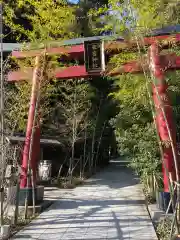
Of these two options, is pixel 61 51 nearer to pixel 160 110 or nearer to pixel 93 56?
pixel 93 56

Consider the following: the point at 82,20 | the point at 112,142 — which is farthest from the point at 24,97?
the point at 112,142

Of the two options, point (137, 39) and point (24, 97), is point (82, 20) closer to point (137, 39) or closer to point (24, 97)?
point (24, 97)

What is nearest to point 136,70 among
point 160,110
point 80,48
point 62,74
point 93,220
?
point 160,110

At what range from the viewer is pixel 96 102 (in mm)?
15984

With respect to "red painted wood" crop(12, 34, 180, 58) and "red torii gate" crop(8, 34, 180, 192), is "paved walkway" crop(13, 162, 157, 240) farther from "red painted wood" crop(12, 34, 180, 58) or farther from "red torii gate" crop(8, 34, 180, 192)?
"red painted wood" crop(12, 34, 180, 58)

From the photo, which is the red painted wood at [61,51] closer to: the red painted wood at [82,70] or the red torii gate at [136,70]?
the red torii gate at [136,70]

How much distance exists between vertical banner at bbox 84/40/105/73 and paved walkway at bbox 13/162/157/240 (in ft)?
10.6

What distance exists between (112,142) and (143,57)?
15.8 m

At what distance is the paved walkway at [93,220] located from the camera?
5.18 metres

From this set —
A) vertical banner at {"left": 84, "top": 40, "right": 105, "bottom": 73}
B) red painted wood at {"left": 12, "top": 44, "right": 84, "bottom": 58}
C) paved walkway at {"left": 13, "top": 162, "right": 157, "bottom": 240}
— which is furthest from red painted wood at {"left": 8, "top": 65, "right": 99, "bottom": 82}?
paved walkway at {"left": 13, "top": 162, "right": 157, "bottom": 240}

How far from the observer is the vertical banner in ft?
24.3

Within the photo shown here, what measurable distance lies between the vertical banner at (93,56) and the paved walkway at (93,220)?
3.22m

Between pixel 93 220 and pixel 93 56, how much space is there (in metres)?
3.64

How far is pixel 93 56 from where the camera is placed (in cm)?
747
